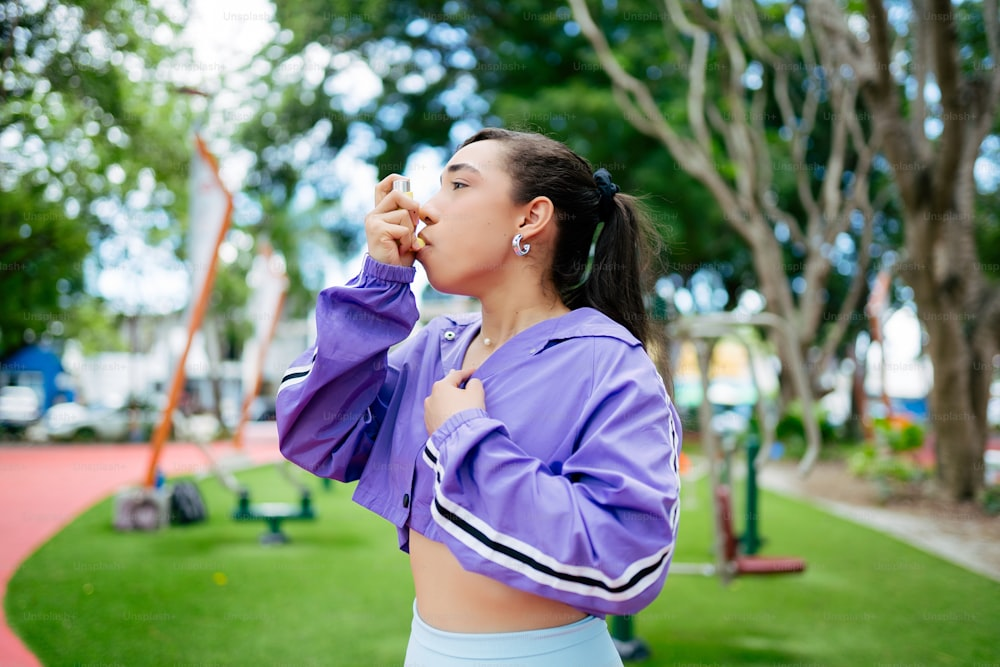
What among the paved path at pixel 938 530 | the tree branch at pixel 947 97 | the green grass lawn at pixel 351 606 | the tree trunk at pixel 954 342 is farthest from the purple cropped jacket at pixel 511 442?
the tree trunk at pixel 954 342

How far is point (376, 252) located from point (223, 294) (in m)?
21.6

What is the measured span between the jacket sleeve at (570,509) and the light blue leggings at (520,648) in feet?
0.64

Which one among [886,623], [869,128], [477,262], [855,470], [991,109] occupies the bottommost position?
[855,470]

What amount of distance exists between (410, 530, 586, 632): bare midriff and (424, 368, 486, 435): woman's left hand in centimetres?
25

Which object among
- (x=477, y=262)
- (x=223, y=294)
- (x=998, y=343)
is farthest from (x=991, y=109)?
(x=223, y=294)

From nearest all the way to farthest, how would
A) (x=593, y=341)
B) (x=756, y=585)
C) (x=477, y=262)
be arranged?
(x=593, y=341) < (x=477, y=262) < (x=756, y=585)

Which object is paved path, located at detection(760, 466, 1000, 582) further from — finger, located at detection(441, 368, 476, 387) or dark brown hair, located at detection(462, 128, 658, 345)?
finger, located at detection(441, 368, 476, 387)

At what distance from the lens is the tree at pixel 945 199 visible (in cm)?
694

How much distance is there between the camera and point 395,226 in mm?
1407

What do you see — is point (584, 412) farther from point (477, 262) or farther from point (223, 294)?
point (223, 294)

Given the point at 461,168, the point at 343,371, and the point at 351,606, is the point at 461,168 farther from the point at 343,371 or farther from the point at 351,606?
the point at 351,606

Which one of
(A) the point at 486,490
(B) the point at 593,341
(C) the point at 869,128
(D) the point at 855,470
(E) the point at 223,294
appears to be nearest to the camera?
(A) the point at 486,490

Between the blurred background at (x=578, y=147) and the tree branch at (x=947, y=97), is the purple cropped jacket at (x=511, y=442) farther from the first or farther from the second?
the tree branch at (x=947, y=97)

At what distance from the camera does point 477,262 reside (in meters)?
1.47
